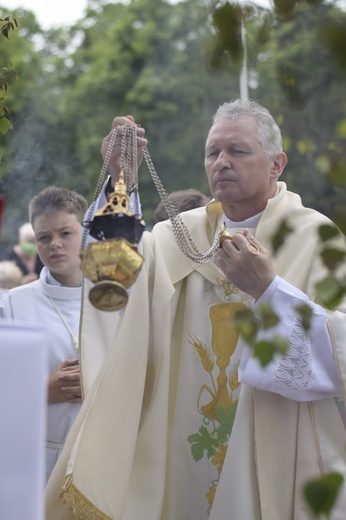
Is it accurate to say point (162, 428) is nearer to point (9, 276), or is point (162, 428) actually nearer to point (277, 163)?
point (277, 163)

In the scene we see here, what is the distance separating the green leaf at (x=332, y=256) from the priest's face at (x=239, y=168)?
88.5 inches

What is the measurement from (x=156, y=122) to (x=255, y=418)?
1094 inches

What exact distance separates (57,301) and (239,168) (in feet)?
4.39

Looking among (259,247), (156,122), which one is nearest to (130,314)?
(259,247)

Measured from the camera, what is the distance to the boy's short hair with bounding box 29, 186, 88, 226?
16.9 feet

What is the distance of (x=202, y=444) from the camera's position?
170 inches

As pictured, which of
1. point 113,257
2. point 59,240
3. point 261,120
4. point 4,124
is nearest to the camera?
point 113,257

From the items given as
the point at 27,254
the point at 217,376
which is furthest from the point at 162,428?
the point at 27,254

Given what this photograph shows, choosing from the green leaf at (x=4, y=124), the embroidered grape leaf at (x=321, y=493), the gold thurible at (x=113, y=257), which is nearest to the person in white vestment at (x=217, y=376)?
the green leaf at (x=4, y=124)

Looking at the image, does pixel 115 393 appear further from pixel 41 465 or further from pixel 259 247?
pixel 41 465

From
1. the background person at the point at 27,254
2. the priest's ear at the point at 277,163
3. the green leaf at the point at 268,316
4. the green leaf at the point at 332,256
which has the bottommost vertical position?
the green leaf at the point at 268,316

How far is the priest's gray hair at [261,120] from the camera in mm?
4465

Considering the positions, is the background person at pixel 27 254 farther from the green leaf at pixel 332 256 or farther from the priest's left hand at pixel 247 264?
the green leaf at pixel 332 256

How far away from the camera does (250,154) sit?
442cm
